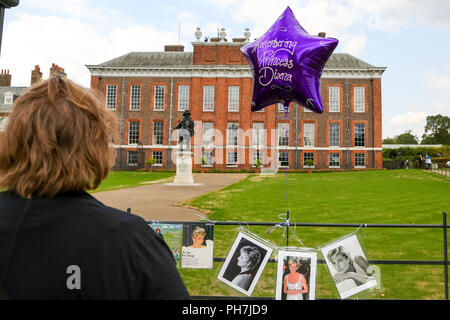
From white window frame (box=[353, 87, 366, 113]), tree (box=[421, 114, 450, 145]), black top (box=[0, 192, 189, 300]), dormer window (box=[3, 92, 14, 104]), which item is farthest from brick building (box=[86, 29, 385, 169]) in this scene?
tree (box=[421, 114, 450, 145])

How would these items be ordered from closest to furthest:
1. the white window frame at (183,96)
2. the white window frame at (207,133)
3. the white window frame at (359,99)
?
1. the white window frame at (359,99)
2. the white window frame at (207,133)
3. the white window frame at (183,96)

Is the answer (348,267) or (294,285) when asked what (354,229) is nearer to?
(348,267)

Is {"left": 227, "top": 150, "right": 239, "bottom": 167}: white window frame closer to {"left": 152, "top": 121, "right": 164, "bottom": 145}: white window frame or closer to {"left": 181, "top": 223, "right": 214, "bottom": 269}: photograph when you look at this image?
{"left": 152, "top": 121, "right": 164, "bottom": 145}: white window frame

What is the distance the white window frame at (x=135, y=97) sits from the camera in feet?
114

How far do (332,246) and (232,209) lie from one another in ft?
23.3

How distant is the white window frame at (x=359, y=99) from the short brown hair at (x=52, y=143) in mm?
36266

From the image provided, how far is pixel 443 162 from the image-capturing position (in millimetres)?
30922

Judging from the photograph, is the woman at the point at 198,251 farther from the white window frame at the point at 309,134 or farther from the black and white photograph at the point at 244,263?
the white window frame at the point at 309,134

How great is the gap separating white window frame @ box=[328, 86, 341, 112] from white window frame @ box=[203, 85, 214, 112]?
42.3 feet

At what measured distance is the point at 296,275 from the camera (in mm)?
2379

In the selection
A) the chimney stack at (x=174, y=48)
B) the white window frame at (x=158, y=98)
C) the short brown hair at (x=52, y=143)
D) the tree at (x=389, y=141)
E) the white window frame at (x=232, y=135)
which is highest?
the chimney stack at (x=174, y=48)

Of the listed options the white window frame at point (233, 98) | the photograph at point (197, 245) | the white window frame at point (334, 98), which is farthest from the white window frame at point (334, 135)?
the photograph at point (197, 245)
